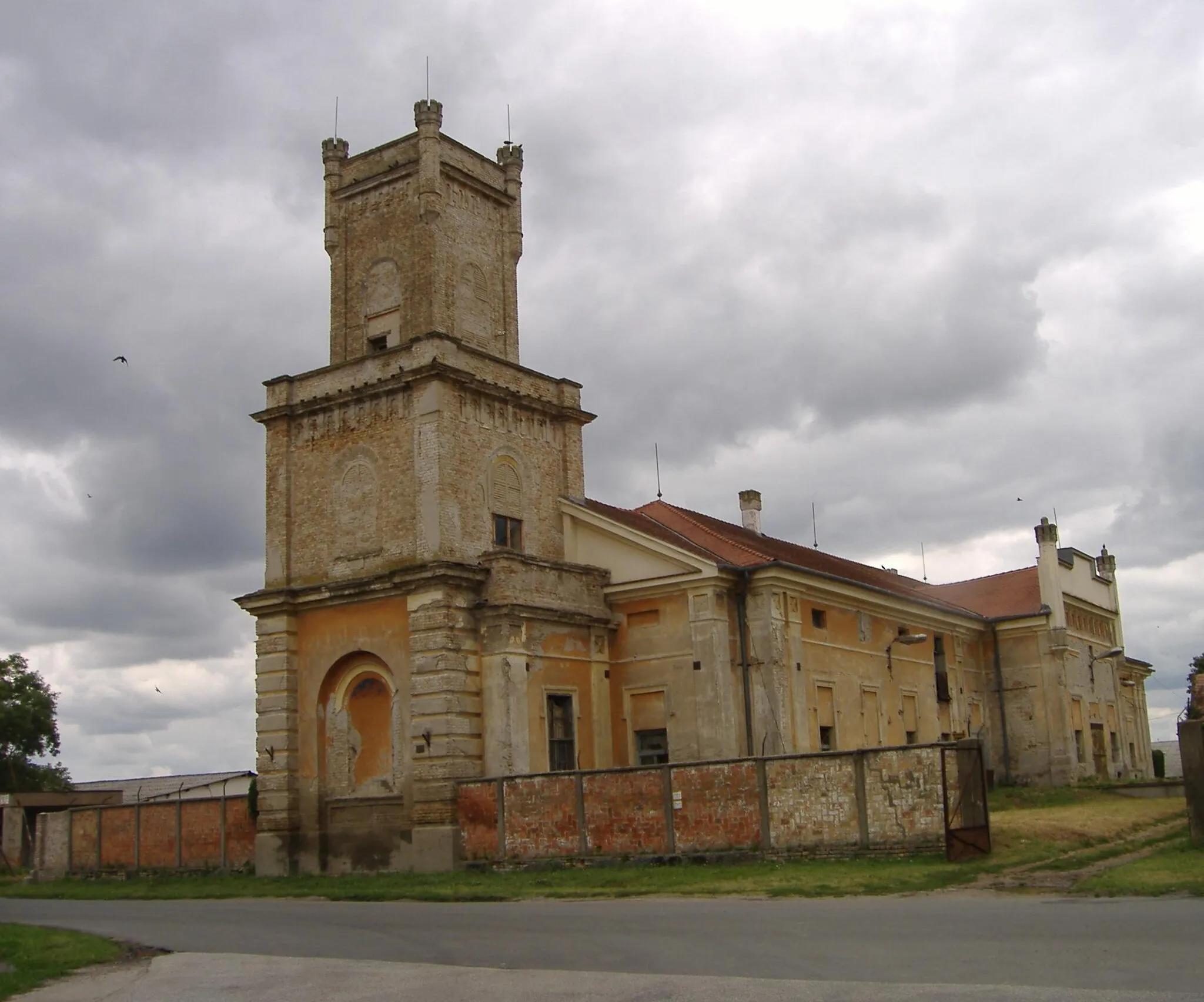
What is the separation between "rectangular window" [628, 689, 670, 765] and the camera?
30.9 meters

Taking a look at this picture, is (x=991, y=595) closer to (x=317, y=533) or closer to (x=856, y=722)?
(x=856, y=722)

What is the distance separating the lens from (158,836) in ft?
110

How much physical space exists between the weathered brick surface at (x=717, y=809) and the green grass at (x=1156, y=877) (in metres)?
6.50

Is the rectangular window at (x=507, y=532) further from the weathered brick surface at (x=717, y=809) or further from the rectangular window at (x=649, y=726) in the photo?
the weathered brick surface at (x=717, y=809)

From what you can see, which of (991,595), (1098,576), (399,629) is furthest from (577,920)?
(1098,576)

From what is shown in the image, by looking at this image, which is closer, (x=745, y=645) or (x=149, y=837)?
(x=745, y=645)

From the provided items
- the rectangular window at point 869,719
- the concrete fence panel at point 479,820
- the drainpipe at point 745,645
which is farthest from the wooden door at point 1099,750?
the concrete fence panel at point 479,820

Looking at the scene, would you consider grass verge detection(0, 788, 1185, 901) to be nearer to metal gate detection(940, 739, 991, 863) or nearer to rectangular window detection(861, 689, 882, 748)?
metal gate detection(940, 739, 991, 863)

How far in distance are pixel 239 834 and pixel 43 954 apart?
16.3 metres

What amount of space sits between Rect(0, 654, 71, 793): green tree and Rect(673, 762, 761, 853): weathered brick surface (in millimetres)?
45651

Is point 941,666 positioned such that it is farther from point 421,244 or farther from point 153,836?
point 153,836

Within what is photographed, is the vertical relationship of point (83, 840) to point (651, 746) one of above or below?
below

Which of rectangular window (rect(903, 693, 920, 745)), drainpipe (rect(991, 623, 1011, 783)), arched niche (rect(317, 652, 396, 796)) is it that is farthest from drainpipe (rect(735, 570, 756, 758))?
drainpipe (rect(991, 623, 1011, 783))

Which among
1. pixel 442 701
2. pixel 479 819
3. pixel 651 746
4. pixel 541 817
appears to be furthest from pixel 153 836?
pixel 651 746
